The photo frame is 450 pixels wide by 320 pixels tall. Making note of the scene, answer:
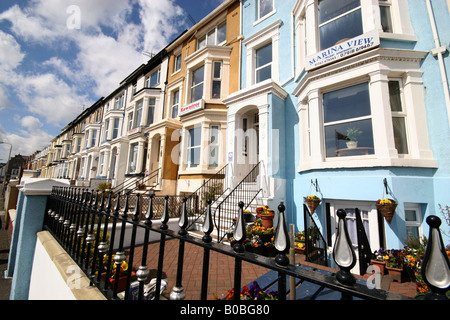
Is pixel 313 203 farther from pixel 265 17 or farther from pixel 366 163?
pixel 265 17

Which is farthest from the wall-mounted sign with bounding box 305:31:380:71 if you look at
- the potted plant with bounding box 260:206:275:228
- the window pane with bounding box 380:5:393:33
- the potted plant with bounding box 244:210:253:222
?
the potted plant with bounding box 244:210:253:222

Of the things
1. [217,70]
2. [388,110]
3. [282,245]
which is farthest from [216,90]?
[282,245]

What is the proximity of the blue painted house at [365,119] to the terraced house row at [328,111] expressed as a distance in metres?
0.03

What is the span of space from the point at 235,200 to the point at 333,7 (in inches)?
299

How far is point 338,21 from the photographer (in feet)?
22.1

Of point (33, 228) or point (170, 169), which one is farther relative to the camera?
point (170, 169)

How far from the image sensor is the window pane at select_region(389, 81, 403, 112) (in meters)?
5.58

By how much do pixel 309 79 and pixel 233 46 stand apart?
246 inches

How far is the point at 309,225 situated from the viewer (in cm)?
584

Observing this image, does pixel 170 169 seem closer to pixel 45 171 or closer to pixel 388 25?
pixel 388 25

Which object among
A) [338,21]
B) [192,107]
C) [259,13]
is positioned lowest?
[192,107]

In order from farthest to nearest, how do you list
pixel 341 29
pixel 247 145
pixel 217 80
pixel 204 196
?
pixel 217 80 → pixel 247 145 → pixel 204 196 → pixel 341 29

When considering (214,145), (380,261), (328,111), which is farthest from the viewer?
(214,145)
